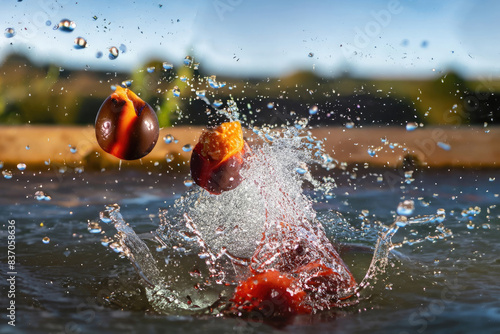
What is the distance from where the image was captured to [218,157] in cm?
156

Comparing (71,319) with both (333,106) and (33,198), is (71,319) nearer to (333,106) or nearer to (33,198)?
(33,198)

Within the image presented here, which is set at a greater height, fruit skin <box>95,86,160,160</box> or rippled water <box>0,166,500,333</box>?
fruit skin <box>95,86,160,160</box>

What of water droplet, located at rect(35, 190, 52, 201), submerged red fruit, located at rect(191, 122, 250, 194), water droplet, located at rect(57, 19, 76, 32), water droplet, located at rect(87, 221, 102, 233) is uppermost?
water droplet, located at rect(57, 19, 76, 32)

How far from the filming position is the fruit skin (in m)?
1.52

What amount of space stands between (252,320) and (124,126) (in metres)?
0.65

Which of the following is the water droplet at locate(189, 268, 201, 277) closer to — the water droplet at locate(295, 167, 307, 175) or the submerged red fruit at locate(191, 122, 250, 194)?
the submerged red fruit at locate(191, 122, 250, 194)

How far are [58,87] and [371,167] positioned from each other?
254 cm

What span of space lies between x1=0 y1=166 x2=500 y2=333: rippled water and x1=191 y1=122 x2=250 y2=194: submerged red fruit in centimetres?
34

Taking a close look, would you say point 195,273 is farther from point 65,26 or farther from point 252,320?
point 65,26

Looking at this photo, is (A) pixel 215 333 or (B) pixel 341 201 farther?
(B) pixel 341 201

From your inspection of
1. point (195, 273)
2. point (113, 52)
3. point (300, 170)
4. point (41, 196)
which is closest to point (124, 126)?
point (113, 52)

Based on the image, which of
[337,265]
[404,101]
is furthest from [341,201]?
[404,101]

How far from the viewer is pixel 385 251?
5.33ft

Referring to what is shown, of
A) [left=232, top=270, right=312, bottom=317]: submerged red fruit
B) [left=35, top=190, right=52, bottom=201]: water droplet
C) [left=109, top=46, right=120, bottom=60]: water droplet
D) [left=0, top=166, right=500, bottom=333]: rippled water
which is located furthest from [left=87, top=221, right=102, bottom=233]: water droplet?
[left=232, top=270, right=312, bottom=317]: submerged red fruit
